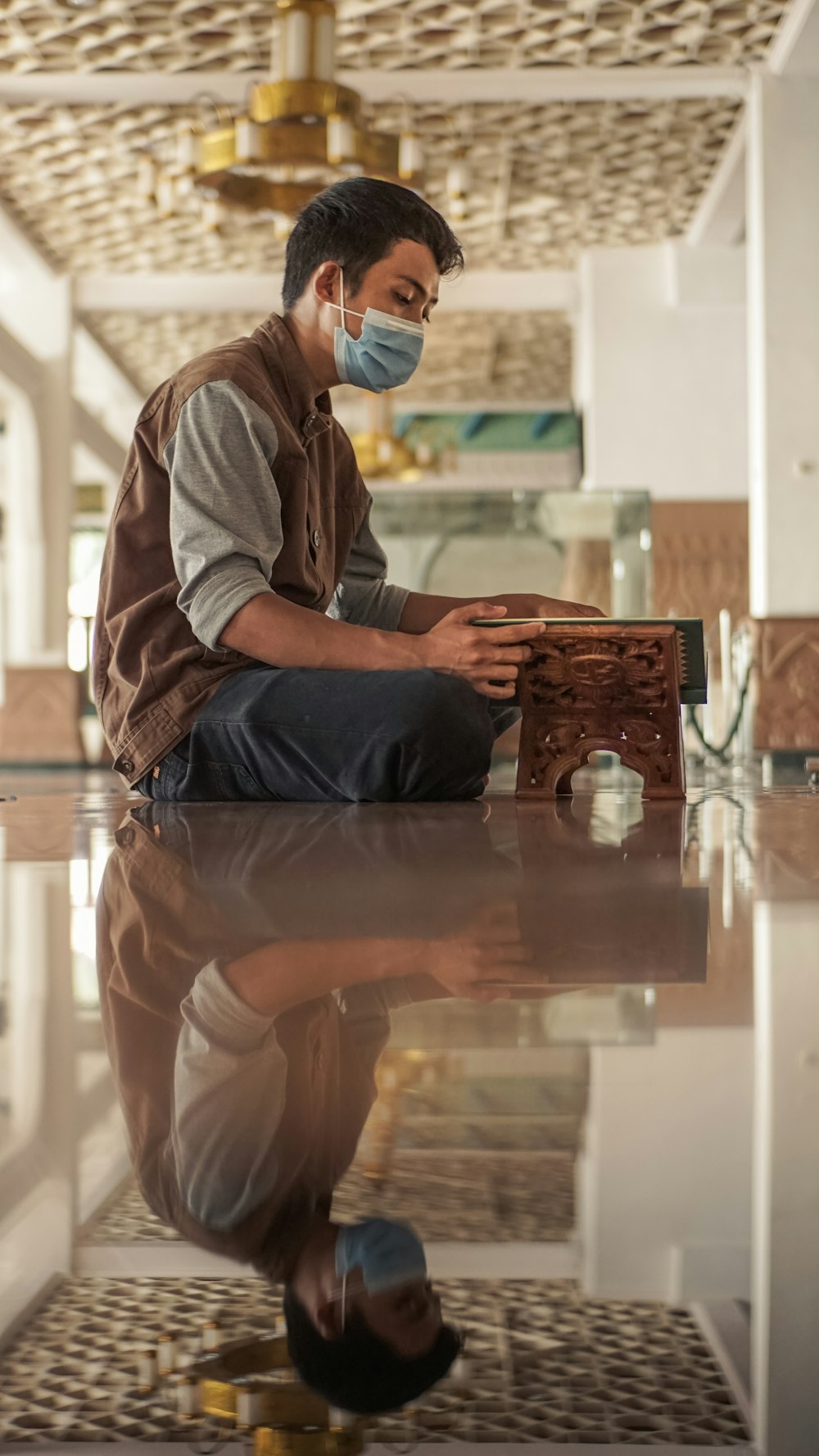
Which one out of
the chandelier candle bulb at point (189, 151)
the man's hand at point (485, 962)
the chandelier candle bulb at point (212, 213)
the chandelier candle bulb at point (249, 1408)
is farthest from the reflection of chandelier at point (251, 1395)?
the chandelier candle bulb at point (212, 213)

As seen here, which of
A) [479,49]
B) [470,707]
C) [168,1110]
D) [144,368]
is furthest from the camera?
[144,368]

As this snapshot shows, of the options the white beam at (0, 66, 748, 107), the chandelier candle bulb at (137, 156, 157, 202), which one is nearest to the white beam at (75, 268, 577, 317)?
the white beam at (0, 66, 748, 107)

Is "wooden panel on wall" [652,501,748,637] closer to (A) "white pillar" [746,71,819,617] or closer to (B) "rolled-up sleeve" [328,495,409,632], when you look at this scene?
(A) "white pillar" [746,71,819,617]

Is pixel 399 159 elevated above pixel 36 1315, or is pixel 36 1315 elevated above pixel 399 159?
pixel 399 159

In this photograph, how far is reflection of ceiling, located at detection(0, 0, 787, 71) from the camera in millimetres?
6156

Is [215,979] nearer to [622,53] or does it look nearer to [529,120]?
[622,53]

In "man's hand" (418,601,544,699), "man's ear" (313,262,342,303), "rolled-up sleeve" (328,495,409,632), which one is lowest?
"man's hand" (418,601,544,699)

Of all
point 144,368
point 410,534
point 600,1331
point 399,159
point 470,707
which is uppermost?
point 144,368

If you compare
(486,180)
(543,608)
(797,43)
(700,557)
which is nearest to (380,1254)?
(543,608)

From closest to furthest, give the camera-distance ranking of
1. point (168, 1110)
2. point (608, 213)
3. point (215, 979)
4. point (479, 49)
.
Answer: point (168, 1110), point (215, 979), point (479, 49), point (608, 213)

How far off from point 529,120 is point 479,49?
0.74m

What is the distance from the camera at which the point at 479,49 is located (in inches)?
257

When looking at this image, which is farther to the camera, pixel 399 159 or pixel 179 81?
pixel 179 81

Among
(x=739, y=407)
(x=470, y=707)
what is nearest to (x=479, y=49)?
(x=739, y=407)
